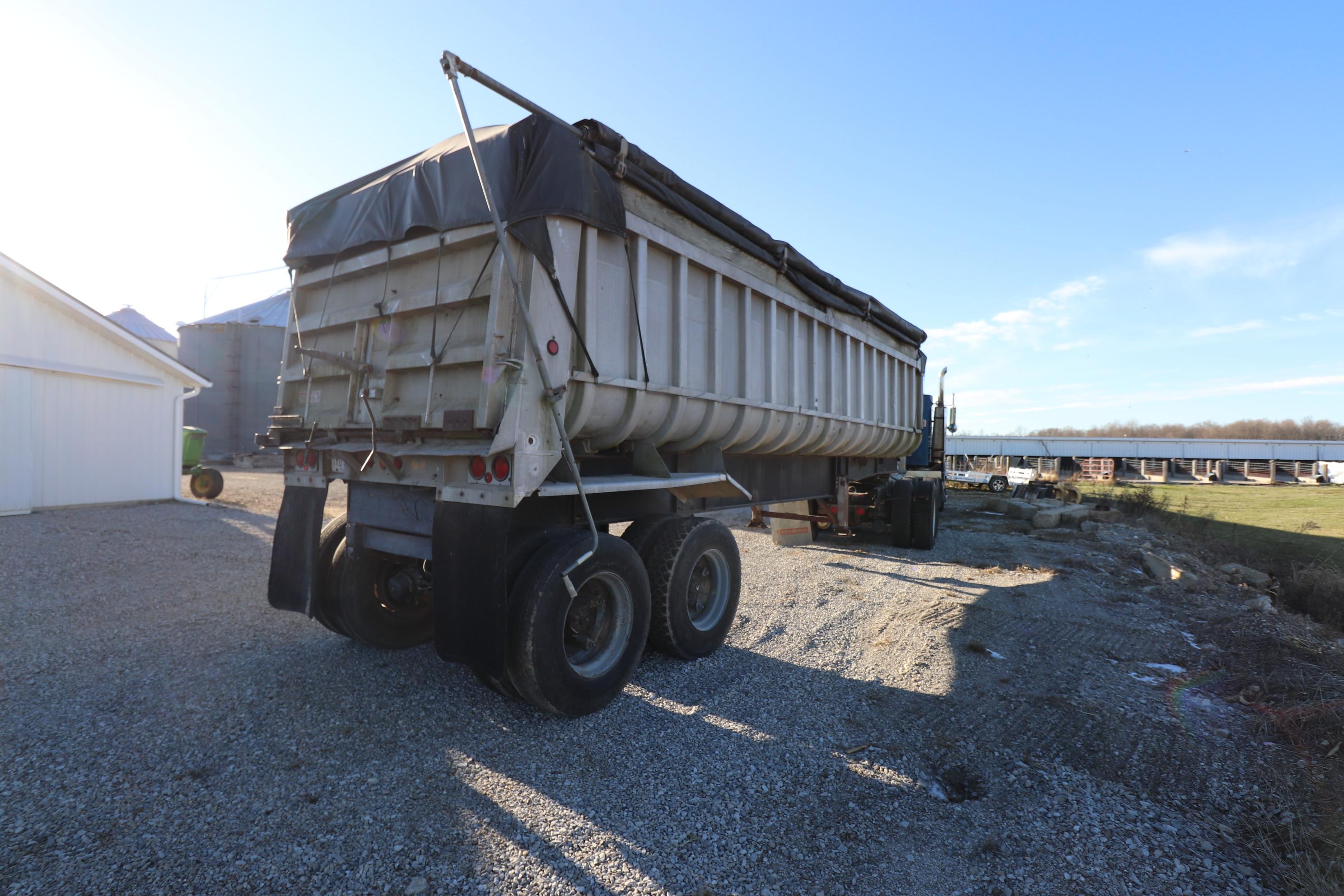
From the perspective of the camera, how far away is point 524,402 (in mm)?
3449

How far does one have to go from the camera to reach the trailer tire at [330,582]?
4.53 meters

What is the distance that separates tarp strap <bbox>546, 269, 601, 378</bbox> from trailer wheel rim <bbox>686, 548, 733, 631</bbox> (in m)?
1.87

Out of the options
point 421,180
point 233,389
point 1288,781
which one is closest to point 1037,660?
point 1288,781

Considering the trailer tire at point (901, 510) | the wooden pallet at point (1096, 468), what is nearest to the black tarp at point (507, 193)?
the trailer tire at point (901, 510)

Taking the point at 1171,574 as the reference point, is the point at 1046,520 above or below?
above

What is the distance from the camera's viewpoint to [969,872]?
8.23ft

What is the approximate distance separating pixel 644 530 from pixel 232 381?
33.0m

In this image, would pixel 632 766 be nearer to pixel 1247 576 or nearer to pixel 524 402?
pixel 524 402

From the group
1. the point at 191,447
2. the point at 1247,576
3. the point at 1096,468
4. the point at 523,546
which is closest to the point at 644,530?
the point at 523,546

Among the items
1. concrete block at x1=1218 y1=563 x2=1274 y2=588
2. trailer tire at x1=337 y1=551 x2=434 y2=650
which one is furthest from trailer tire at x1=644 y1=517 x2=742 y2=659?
concrete block at x1=1218 y1=563 x2=1274 y2=588

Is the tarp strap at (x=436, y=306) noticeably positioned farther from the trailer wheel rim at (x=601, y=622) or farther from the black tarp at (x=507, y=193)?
the trailer wheel rim at (x=601, y=622)

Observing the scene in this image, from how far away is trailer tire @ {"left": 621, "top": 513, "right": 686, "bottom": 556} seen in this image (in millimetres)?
4570

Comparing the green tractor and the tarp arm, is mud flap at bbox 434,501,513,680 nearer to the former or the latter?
the tarp arm

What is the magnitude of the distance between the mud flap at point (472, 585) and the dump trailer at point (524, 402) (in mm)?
13
